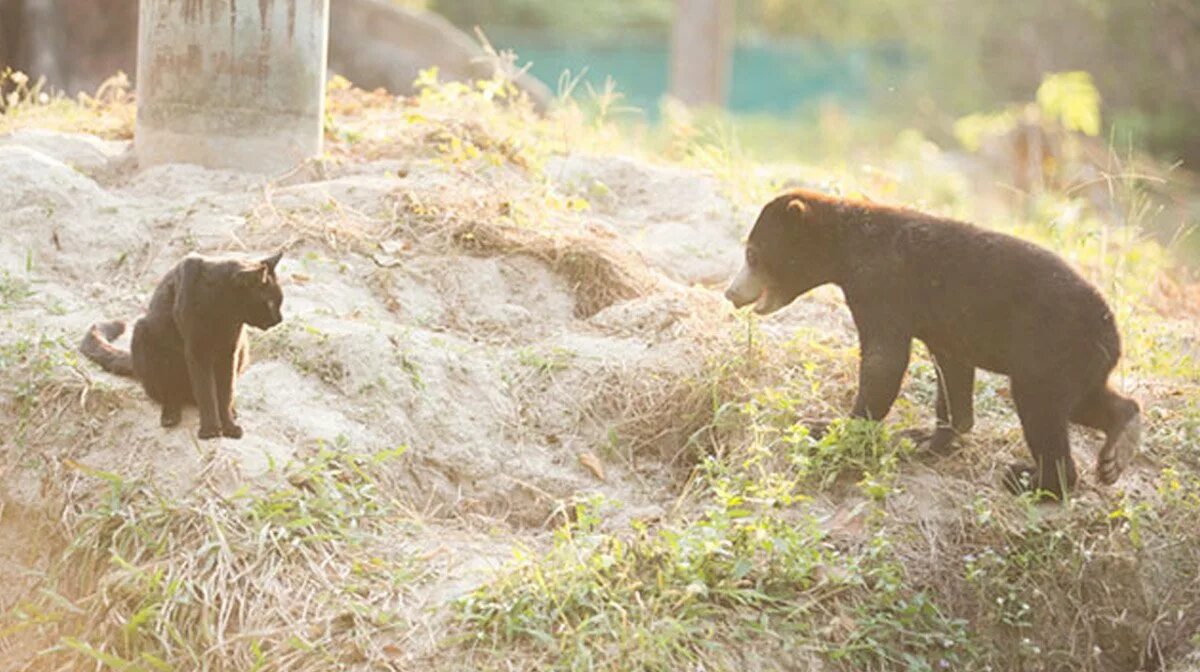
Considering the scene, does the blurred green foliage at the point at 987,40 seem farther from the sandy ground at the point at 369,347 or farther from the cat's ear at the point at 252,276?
the cat's ear at the point at 252,276

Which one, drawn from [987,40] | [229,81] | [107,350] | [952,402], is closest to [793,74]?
[987,40]

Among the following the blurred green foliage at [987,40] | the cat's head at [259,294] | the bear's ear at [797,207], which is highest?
the bear's ear at [797,207]

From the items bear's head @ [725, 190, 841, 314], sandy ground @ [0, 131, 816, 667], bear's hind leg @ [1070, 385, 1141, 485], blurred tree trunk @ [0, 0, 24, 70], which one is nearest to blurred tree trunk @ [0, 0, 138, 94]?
blurred tree trunk @ [0, 0, 24, 70]

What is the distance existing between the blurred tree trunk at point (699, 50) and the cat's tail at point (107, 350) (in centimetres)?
1431

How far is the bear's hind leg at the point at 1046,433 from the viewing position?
5.43 m

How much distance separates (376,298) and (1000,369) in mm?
2729

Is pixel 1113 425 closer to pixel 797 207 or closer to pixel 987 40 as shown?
pixel 797 207

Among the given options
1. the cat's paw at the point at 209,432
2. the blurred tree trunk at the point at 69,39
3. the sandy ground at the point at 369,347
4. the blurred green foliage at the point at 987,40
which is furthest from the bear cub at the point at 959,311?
the blurred green foliage at the point at 987,40

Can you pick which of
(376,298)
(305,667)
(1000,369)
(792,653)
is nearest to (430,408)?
(376,298)

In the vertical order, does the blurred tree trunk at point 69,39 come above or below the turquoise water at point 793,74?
Answer: above

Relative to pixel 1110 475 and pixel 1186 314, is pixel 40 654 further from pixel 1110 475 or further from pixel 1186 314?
pixel 1186 314

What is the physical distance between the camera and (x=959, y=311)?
18.5ft

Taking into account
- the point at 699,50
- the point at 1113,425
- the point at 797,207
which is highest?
the point at 797,207

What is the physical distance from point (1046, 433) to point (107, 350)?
3.51 metres
